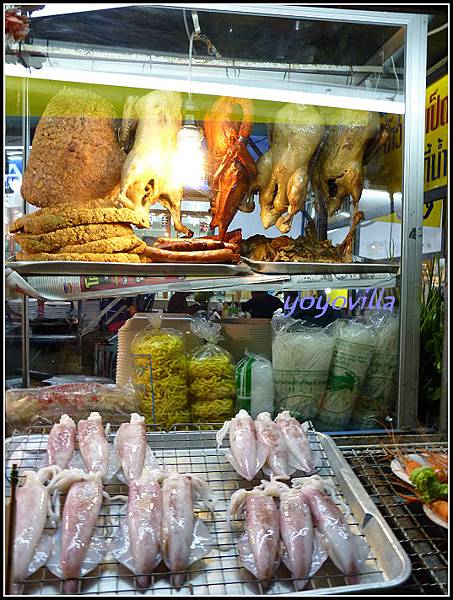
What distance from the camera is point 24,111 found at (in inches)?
82.4

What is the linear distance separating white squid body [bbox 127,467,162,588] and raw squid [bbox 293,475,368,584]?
382 mm

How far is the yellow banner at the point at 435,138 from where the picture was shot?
6.77ft

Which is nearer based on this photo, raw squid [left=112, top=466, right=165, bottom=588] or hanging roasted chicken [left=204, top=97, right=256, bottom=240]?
raw squid [left=112, top=466, right=165, bottom=588]

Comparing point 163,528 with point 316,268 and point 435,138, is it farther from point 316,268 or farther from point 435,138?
point 435,138

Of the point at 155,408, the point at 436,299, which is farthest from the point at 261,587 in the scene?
the point at 436,299

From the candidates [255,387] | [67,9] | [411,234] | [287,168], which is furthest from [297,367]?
[67,9]

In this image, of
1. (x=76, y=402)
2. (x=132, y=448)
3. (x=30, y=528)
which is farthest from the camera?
(x=76, y=402)

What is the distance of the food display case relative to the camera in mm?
1939

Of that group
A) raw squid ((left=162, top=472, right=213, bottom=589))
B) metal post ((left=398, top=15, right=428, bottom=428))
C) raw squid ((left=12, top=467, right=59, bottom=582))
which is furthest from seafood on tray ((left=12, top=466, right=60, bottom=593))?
metal post ((left=398, top=15, right=428, bottom=428))

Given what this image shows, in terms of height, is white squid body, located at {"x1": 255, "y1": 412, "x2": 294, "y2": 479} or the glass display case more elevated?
the glass display case

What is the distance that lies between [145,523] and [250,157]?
1.53 m

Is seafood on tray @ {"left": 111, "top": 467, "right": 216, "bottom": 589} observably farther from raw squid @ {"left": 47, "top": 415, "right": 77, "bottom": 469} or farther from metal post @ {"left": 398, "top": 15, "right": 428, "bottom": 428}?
metal post @ {"left": 398, "top": 15, "right": 428, "bottom": 428}

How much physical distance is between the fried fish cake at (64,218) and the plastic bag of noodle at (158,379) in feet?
1.29

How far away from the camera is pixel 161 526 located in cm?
133
